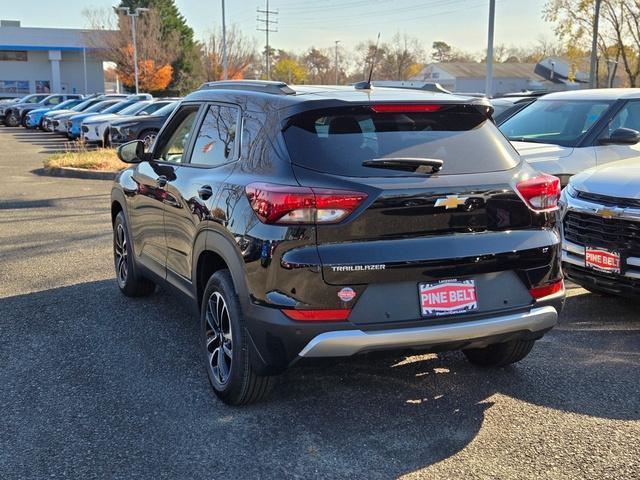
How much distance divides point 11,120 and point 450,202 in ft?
131

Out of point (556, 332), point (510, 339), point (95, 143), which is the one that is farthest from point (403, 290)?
point (95, 143)

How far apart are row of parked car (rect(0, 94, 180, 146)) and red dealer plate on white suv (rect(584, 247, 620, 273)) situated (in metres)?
12.0

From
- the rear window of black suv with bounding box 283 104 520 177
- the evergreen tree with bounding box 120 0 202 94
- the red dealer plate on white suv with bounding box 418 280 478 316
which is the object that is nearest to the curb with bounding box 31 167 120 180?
the rear window of black suv with bounding box 283 104 520 177

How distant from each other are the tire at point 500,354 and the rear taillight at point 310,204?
4.87ft

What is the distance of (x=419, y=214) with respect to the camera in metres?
3.48

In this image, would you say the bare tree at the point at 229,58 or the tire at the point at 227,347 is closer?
the tire at the point at 227,347

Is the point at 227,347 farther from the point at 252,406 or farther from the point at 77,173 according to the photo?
the point at 77,173

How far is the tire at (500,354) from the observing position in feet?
14.3

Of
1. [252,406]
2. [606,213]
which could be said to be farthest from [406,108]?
[606,213]

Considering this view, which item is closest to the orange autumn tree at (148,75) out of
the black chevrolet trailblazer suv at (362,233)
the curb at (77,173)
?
the curb at (77,173)

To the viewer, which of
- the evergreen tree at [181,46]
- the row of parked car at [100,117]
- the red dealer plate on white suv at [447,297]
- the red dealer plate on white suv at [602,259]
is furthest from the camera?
the evergreen tree at [181,46]

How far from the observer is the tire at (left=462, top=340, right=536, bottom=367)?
171 inches

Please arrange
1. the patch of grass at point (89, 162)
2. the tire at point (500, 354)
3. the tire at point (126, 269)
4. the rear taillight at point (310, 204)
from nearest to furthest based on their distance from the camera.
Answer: the rear taillight at point (310, 204) → the tire at point (500, 354) → the tire at point (126, 269) → the patch of grass at point (89, 162)

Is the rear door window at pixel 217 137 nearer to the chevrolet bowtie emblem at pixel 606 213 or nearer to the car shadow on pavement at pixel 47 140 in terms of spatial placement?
the chevrolet bowtie emblem at pixel 606 213
